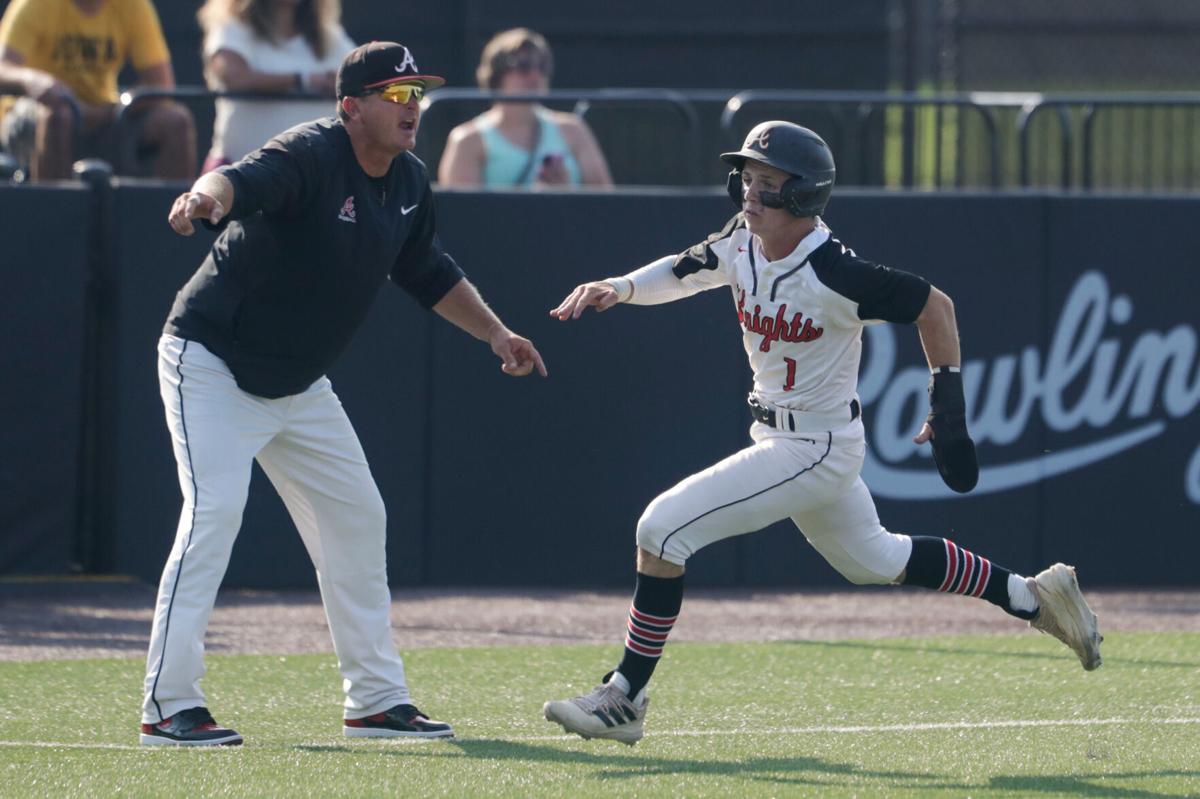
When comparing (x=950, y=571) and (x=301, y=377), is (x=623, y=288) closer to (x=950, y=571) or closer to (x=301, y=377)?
(x=301, y=377)

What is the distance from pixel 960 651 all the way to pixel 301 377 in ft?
10.7

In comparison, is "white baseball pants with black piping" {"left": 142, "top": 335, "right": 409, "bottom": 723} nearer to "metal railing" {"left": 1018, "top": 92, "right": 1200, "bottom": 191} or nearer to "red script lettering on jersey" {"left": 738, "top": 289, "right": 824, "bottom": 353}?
"red script lettering on jersey" {"left": 738, "top": 289, "right": 824, "bottom": 353}

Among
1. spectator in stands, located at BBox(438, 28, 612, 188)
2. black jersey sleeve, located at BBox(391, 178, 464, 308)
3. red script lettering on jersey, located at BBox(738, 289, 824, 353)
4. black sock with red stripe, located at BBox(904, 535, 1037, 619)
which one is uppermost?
spectator in stands, located at BBox(438, 28, 612, 188)

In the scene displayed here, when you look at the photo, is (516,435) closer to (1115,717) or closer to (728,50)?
(1115,717)

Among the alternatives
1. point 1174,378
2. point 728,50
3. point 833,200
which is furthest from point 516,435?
point 728,50

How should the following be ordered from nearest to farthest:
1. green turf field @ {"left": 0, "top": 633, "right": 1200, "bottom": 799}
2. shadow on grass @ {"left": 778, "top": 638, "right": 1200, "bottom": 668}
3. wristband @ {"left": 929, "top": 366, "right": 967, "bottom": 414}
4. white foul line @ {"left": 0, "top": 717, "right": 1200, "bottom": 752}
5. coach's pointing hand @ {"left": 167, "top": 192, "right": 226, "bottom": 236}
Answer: coach's pointing hand @ {"left": 167, "top": 192, "right": 226, "bottom": 236} < green turf field @ {"left": 0, "top": 633, "right": 1200, "bottom": 799} < wristband @ {"left": 929, "top": 366, "right": 967, "bottom": 414} < white foul line @ {"left": 0, "top": 717, "right": 1200, "bottom": 752} < shadow on grass @ {"left": 778, "top": 638, "right": 1200, "bottom": 668}

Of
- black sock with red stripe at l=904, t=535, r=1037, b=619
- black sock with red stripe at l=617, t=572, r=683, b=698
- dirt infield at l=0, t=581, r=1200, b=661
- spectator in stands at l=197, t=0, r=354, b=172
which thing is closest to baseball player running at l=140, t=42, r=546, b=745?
black sock with red stripe at l=617, t=572, r=683, b=698

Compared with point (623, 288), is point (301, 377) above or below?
below

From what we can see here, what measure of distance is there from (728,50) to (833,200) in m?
4.44

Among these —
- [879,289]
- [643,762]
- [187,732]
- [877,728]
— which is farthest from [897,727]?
[187,732]

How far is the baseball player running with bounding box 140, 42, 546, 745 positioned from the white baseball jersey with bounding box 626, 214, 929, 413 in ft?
3.31

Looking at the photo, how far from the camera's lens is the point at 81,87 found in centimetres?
1010

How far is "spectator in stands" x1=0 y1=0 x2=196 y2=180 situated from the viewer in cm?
934

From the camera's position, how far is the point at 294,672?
24.5ft
